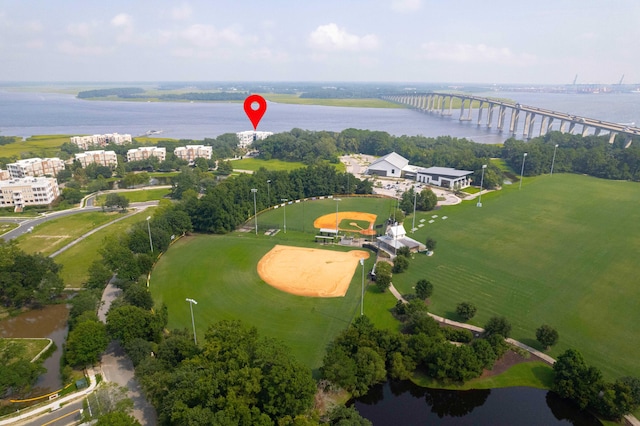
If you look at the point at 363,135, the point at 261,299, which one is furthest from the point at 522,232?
the point at 363,135

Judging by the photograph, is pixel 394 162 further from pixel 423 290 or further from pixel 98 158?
pixel 98 158

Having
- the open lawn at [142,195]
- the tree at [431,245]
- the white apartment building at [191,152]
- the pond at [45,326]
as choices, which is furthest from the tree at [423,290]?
the white apartment building at [191,152]

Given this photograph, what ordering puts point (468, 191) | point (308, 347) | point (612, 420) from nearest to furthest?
point (612, 420) < point (308, 347) < point (468, 191)

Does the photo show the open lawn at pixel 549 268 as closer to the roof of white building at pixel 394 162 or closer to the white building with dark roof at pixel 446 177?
the white building with dark roof at pixel 446 177

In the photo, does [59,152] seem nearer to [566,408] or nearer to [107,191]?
[107,191]

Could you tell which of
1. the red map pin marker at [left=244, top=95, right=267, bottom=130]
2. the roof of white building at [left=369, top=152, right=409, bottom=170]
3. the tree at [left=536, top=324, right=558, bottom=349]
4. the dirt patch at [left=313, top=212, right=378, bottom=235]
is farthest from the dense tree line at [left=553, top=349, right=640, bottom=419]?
the roof of white building at [left=369, top=152, right=409, bottom=170]

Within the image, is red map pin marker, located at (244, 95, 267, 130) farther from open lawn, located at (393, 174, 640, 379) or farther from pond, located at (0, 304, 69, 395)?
pond, located at (0, 304, 69, 395)

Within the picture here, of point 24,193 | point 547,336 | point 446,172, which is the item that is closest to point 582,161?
point 446,172
